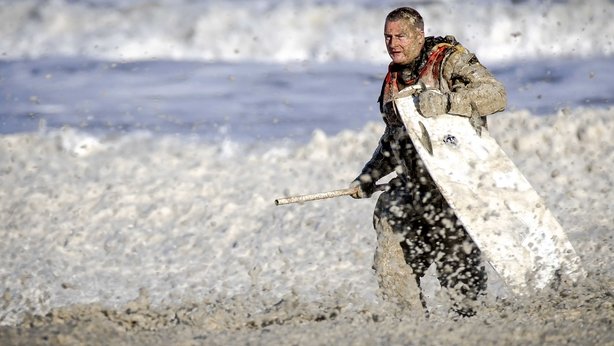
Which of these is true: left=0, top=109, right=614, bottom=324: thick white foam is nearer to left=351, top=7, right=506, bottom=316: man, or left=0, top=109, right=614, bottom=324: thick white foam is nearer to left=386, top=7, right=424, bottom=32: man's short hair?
left=351, top=7, right=506, bottom=316: man

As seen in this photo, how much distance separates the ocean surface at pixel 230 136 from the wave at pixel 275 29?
4cm

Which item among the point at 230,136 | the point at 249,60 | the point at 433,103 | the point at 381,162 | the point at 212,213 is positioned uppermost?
the point at 433,103

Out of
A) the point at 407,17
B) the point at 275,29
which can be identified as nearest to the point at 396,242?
the point at 407,17

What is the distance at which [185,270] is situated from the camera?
7.88 meters

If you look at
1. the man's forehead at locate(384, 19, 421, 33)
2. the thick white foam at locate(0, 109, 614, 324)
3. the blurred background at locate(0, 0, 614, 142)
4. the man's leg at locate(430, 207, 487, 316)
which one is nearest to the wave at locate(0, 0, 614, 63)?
the blurred background at locate(0, 0, 614, 142)

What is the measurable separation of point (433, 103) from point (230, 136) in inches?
248

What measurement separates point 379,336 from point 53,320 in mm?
1805

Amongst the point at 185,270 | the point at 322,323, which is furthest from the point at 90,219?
the point at 322,323

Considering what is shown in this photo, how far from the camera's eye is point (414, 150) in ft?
19.3

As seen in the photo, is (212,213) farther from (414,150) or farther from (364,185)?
(414,150)

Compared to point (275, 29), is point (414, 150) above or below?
above

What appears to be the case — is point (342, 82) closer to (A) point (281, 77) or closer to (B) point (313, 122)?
(A) point (281, 77)

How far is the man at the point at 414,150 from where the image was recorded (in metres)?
5.75

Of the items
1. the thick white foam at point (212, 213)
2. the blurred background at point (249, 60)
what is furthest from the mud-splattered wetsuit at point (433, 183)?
the blurred background at point (249, 60)
